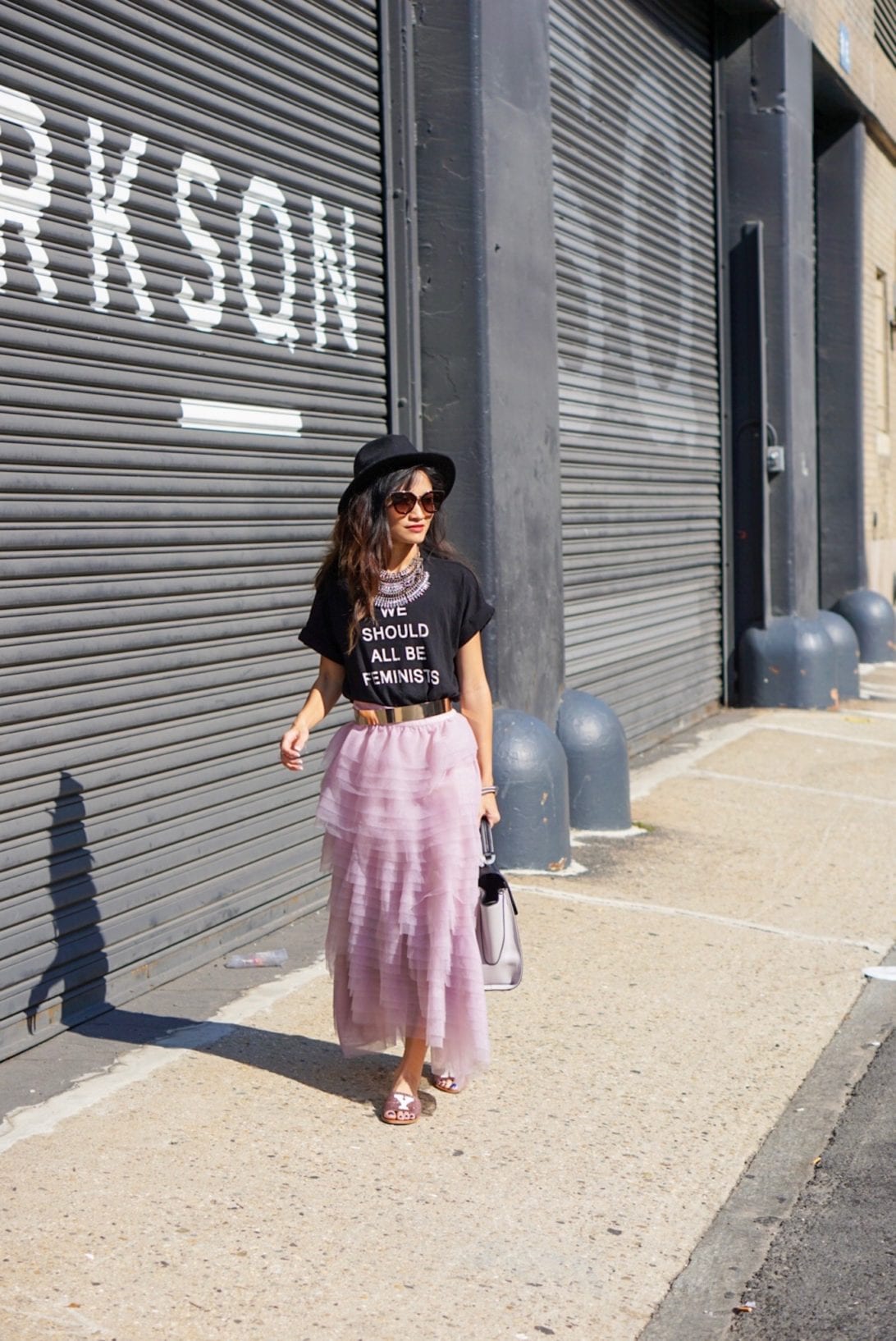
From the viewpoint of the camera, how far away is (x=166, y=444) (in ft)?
18.4

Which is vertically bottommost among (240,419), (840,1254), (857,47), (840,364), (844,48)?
(840,1254)

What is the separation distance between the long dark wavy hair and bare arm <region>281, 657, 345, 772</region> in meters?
0.19

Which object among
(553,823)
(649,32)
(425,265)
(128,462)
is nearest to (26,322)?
(128,462)

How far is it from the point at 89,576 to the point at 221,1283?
8.25ft

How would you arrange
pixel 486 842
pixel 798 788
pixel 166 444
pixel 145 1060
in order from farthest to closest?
pixel 798 788
pixel 166 444
pixel 145 1060
pixel 486 842

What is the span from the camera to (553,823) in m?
7.15

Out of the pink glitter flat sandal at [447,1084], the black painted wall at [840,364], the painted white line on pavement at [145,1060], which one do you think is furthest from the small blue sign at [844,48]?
the pink glitter flat sandal at [447,1084]

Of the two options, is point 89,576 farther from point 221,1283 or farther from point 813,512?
point 813,512

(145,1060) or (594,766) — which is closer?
(145,1060)

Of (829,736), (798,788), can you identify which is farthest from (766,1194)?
(829,736)

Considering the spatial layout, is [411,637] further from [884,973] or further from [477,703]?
[884,973]

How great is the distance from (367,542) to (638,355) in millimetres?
6716

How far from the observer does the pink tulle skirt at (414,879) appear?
14.0ft

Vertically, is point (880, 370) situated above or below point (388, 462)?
above
